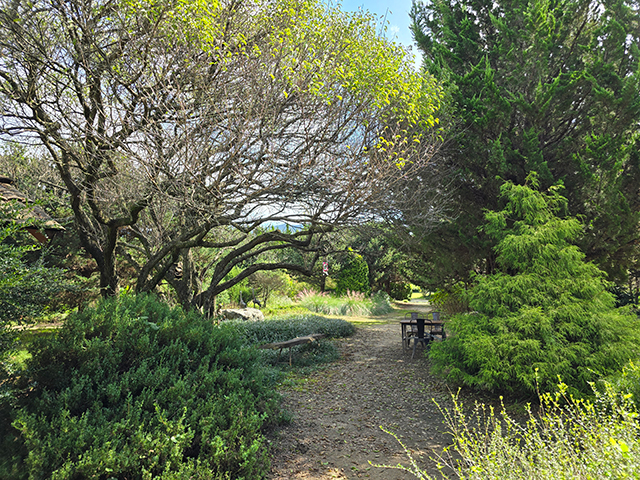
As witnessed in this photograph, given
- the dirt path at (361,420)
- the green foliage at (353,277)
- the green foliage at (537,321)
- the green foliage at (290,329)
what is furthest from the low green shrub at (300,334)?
the green foliage at (353,277)

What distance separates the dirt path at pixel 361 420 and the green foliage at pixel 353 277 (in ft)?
37.5

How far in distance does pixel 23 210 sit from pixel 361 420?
15.6 feet

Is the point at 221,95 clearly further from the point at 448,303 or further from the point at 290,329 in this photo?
the point at 448,303

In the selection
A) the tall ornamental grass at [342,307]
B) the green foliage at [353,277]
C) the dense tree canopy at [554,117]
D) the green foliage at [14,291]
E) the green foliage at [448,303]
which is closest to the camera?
the green foliage at [14,291]

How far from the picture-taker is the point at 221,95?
15.7ft

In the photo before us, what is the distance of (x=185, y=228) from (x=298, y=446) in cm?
483

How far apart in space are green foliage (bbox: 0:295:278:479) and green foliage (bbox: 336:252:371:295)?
15526mm

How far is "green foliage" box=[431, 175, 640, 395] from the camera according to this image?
4.50 meters

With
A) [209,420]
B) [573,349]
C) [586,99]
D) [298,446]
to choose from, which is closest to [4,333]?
[209,420]

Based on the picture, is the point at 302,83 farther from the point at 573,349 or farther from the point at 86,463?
→ the point at 573,349

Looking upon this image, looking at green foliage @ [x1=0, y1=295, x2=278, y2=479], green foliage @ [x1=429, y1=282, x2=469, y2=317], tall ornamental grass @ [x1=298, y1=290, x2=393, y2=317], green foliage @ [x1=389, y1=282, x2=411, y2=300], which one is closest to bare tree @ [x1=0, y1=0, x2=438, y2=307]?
green foliage @ [x1=0, y1=295, x2=278, y2=479]

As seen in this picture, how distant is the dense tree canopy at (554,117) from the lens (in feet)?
20.7

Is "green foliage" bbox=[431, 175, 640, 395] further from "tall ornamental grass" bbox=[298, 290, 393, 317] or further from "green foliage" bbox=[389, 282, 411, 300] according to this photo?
"green foliage" bbox=[389, 282, 411, 300]

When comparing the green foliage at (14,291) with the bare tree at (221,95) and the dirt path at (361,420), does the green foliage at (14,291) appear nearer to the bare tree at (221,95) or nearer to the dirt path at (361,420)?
the bare tree at (221,95)
